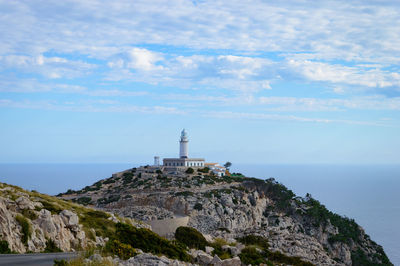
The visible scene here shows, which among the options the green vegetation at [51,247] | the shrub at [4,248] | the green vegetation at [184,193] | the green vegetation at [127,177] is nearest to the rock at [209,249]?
the green vegetation at [51,247]

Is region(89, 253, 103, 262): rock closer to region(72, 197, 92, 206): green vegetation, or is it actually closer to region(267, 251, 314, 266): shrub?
region(267, 251, 314, 266): shrub

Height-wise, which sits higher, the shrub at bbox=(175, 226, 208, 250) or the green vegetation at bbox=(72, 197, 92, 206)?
the shrub at bbox=(175, 226, 208, 250)

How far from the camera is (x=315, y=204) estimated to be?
74.6 metres

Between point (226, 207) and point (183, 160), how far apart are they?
80.6ft

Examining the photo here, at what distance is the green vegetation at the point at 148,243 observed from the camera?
1973 centimetres

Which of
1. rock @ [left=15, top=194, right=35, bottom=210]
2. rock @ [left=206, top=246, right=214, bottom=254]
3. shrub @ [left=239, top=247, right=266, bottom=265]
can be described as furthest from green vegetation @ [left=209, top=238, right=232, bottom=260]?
rock @ [left=15, top=194, right=35, bottom=210]

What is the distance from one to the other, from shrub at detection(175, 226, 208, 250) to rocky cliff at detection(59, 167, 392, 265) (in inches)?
694

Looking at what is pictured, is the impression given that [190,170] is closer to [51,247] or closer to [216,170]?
[216,170]

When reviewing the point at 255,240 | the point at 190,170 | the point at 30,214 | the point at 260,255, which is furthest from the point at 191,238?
the point at 190,170

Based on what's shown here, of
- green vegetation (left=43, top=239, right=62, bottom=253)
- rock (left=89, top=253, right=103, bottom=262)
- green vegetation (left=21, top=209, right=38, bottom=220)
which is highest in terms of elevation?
rock (left=89, top=253, right=103, bottom=262)

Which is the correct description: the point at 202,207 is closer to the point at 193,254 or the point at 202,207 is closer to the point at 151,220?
the point at 151,220

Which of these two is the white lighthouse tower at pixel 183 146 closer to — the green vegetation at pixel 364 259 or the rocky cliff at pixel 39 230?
the green vegetation at pixel 364 259

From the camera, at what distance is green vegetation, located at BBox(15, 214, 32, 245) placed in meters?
21.2

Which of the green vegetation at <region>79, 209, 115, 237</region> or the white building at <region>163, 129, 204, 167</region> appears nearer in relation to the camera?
the green vegetation at <region>79, 209, 115, 237</region>
